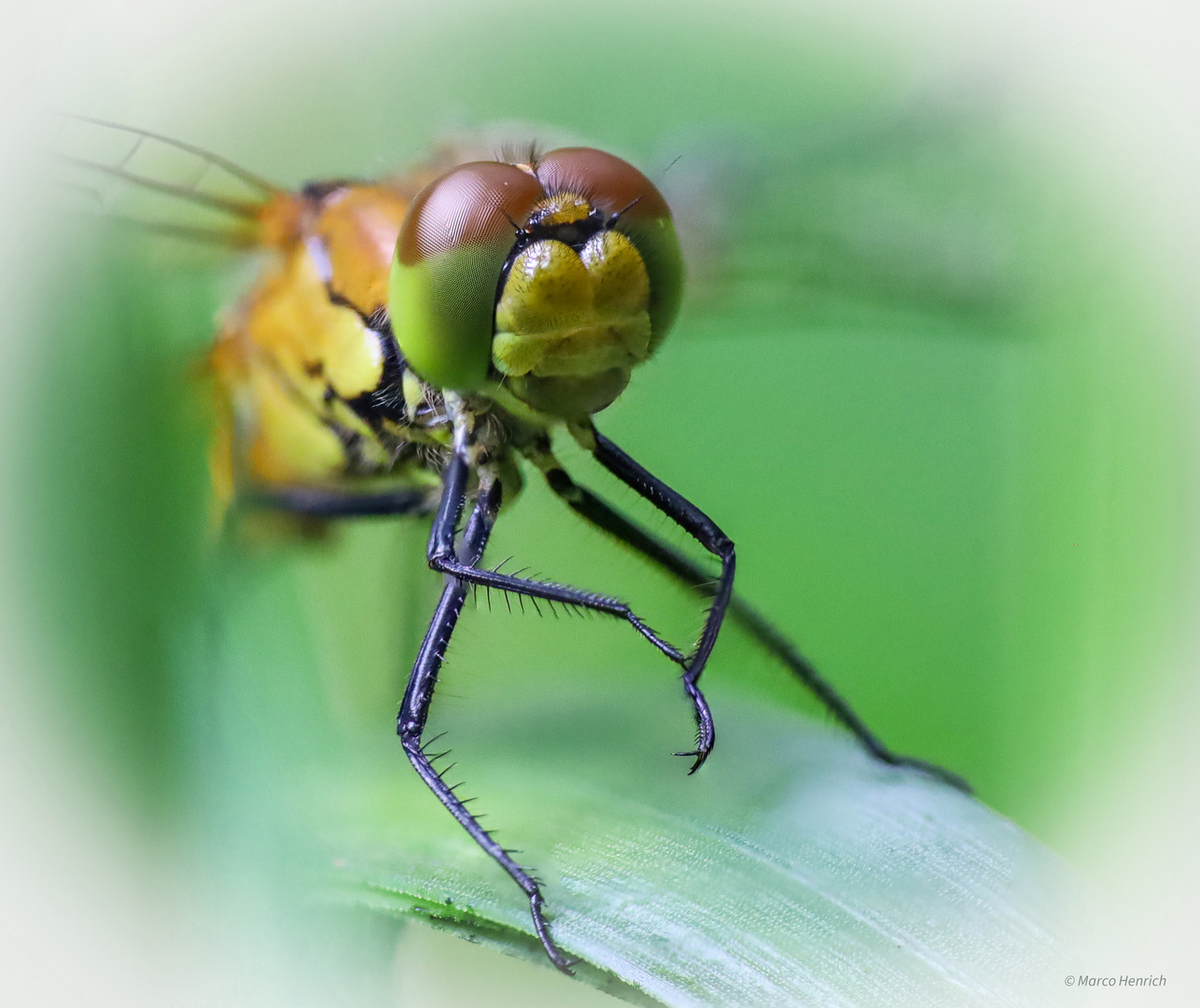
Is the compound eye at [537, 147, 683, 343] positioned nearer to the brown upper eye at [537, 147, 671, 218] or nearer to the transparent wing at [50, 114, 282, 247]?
the brown upper eye at [537, 147, 671, 218]

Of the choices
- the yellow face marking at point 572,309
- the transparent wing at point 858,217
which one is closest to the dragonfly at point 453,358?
the yellow face marking at point 572,309

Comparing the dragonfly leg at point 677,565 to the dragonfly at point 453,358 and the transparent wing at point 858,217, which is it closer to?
the dragonfly at point 453,358

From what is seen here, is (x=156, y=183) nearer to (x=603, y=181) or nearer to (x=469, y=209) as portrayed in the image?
(x=469, y=209)

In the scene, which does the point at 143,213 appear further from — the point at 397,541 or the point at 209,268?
the point at 397,541

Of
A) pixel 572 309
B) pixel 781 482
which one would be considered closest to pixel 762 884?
pixel 572 309

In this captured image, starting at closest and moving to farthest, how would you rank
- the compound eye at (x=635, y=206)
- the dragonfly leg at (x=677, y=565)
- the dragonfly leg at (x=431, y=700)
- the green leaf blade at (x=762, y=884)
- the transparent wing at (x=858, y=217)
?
the green leaf blade at (x=762, y=884)
the dragonfly leg at (x=431, y=700)
the compound eye at (x=635, y=206)
the dragonfly leg at (x=677, y=565)
the transparent wing at (x=858, y=217)

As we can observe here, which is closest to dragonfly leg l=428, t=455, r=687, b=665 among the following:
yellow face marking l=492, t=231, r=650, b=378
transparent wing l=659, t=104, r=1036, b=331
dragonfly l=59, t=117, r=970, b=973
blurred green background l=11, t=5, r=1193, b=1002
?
dragonfly l=59, t=117, r=970, b=973
